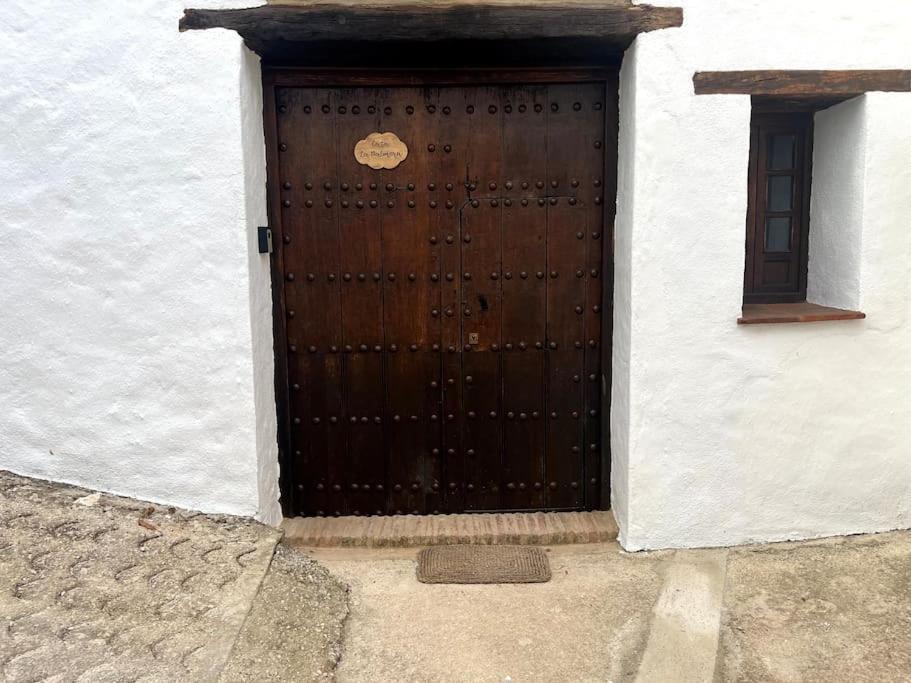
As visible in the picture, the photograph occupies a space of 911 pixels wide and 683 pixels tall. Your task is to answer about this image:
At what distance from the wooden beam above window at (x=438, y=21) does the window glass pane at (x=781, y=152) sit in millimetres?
785

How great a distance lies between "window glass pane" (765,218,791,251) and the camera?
3.10 meters

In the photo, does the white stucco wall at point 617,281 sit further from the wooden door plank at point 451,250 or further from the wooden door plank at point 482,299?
the wooden door plank at point 451,250

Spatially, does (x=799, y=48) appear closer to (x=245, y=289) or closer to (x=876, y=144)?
(x=876, y=144)

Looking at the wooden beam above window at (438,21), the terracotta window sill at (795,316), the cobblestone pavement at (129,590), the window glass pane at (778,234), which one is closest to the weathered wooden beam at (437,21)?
the wooden beam above window at (438,21)

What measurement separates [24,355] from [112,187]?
0.80m

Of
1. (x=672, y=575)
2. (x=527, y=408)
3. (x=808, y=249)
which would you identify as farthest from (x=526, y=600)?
(x=808, y=249)

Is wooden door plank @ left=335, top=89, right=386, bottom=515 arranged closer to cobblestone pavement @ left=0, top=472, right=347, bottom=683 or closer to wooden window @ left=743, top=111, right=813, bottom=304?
cobblestone pavement @ left=0, top=472, right=347, bottom=683

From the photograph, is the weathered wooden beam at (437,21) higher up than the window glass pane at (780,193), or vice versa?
the weathered wooden beam at (437,21)

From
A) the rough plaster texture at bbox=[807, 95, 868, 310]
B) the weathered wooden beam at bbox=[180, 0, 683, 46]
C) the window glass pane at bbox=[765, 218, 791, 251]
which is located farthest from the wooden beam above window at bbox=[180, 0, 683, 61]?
the window glass pane at bbox=[765, 218, 791, 251]

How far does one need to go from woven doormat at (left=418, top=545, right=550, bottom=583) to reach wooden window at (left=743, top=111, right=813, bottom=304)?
151 cm

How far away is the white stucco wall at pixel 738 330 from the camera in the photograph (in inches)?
105

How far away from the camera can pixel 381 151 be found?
2.98 metres

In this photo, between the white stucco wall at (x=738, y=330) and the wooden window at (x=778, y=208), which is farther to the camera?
the wooden window at (x=778, y=208)

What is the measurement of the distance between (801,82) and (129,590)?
3.11m
